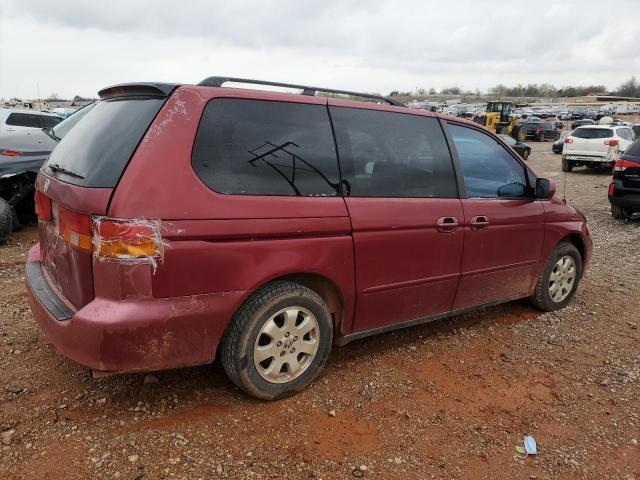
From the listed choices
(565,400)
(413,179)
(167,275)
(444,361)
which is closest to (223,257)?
(167,275)

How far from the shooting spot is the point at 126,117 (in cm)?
263

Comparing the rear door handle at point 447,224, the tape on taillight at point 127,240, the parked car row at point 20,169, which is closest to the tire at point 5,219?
the parked car row at point 20,169

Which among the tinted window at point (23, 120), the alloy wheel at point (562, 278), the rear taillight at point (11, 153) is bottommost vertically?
the alloy wheel at point (562, 278)

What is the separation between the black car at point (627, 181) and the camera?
8.68 metres

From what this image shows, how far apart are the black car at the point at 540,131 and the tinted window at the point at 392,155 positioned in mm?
34678

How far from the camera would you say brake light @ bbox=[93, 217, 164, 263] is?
2318 millimetres

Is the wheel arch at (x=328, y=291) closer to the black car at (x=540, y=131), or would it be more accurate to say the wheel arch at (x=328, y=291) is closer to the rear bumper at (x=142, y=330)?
the rear bumper at (x=142, y=330)

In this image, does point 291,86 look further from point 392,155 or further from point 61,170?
point 61,170

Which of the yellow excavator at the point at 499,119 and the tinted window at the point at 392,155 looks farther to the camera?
the yellow excavator at the point at 499,119

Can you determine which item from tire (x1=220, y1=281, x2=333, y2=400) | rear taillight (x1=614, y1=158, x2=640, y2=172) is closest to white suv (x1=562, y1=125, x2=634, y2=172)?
rear taillight (x1=614, y1=158, x2=640, y2=172)

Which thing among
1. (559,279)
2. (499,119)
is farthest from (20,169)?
(499,119)

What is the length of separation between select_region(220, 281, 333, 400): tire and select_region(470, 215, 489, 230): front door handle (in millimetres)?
1323

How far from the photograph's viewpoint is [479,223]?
3.63 meters

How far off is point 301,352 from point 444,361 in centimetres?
121
